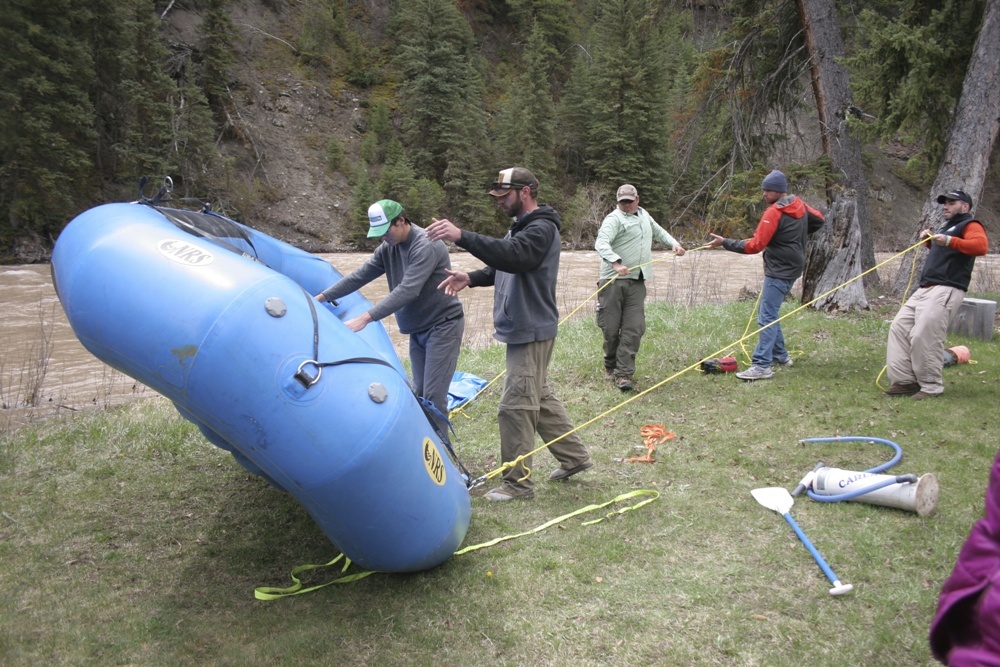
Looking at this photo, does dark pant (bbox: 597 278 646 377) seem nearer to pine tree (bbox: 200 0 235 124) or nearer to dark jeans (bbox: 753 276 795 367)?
dark jeans (bbox: 753 276 795 367)

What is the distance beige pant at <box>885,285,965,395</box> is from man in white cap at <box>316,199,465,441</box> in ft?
13.2

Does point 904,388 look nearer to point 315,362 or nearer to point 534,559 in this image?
point 534,559

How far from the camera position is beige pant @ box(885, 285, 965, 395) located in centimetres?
596

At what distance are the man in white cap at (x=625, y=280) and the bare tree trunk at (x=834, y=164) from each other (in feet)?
13.6

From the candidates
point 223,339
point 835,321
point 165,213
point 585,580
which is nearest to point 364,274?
point 165,213

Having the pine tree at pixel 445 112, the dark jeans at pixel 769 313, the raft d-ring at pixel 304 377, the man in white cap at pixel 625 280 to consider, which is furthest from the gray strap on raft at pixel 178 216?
the pine tree at pixel 445 112

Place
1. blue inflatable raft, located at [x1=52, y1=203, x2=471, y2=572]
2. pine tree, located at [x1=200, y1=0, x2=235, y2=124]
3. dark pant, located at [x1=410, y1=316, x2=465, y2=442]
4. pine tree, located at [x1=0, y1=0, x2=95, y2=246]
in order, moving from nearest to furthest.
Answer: blue inflatable raft, located at [x1=52, y1=203, x2=471, y2=572]
dark pant, located at [x1=410, y1=316, x2=465, y2=442]
pine tree, located at [x1=0, y1=0, x2=95, y2=246]
pine tree, located at [x1=200, y1=0, x2=235, y2=124]

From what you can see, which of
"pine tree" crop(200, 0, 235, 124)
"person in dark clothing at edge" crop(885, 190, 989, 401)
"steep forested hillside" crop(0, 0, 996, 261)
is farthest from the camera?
"pine tree" crop(200, 0, 235, 124)

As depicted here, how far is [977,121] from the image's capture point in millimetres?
9094

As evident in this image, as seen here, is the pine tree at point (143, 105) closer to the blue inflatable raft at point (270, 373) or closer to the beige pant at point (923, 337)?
the blue inflatable raft at point (270, 373)

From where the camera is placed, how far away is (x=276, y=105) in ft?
122

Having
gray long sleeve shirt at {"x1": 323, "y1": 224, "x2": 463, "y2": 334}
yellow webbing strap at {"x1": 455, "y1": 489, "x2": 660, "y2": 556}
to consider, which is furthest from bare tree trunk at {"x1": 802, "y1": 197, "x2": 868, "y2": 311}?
gray long sleeve shirt at {"x1": 323, "y1": 224, "x2": 463, "y2": 334}

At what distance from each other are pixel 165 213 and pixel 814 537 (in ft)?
13.3

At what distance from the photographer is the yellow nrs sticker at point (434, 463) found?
344cm
